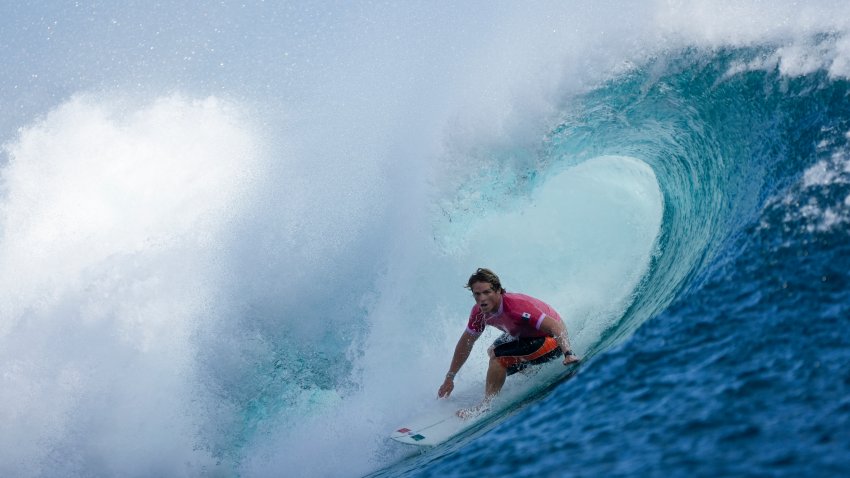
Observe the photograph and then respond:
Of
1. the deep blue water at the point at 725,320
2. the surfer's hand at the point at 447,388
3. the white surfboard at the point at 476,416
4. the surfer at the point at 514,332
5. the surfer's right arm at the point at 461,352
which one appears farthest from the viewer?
the surfer's hand at the point at 447,388

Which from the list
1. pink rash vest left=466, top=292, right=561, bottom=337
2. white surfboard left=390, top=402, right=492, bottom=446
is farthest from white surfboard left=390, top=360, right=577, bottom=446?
pink rash vest left=466, top=292, right=561, bottom=337

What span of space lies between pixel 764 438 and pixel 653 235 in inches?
250

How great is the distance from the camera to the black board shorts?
6.31 meters

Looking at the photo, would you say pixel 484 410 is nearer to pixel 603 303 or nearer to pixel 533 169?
pixel 603 303

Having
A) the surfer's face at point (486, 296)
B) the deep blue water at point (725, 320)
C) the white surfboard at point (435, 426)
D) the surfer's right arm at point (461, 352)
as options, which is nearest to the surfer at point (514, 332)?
the surfer's face at point (486, 296)

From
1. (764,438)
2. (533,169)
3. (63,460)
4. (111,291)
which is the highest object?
(111,291)

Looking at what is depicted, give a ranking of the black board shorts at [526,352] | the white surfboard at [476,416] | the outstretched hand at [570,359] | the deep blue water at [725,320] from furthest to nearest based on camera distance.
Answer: the black board shorts at [526,352] → the white surfboard at [476,416] → the outstretched hand at [570,359] → the deep blue water at [725,320]

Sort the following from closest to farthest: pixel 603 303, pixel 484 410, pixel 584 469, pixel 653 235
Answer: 1. pixel 584 469
2. pixel 484 410
3. pixel 603 303
4. pixel 653 235

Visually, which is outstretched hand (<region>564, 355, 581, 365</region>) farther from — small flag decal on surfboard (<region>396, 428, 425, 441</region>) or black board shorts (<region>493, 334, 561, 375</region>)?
small flag decal on surfboard (<region>396, 428, 425, 441</region>)

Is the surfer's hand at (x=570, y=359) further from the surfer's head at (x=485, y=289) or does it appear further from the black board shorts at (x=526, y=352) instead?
the surfer's head at (x=485, y=289)

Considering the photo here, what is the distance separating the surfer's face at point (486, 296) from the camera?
20.1 feet

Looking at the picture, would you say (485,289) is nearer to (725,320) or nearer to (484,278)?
(484,278)

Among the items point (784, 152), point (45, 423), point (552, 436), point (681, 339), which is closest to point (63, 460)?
point (45, 423)

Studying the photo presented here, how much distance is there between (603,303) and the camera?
8445 millimetres
